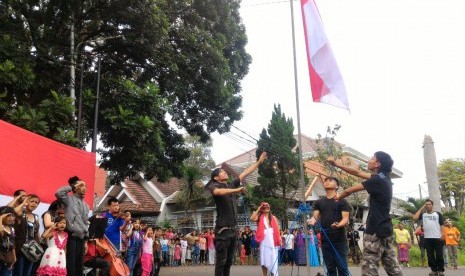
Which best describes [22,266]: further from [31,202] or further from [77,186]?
[77,186]

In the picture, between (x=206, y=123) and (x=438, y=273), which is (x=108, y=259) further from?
(x=206, y=123)

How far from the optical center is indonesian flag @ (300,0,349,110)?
709cm

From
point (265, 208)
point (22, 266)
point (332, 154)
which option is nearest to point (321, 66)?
point (265, 208)

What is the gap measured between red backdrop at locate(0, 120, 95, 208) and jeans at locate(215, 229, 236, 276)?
464 centimetres

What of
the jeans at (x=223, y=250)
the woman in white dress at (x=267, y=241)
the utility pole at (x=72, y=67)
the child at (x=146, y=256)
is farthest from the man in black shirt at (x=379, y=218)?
the utility pole at (x=72, y=67)

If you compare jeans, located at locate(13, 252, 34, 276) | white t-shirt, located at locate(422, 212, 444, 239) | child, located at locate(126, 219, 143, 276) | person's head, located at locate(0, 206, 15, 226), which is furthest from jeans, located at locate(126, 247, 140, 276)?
white t-shirt, located at locate(422, 212, 444, 239)

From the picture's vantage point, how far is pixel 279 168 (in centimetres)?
2362

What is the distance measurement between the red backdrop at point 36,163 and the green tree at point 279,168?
45.2 feet

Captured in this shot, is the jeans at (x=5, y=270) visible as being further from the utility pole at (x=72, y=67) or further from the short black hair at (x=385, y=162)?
the utility pole at (x=72, y=67)

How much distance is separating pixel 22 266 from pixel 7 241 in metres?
0.72

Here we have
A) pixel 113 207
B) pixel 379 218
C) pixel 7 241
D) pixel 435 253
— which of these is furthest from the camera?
pixel 435 253

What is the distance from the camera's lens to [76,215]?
6980 mm

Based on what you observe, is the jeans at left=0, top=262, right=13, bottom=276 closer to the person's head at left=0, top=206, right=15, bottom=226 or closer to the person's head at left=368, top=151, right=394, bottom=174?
the person's head at left=0, top=206, right=15, bottom=226

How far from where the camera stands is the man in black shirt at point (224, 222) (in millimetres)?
5699
